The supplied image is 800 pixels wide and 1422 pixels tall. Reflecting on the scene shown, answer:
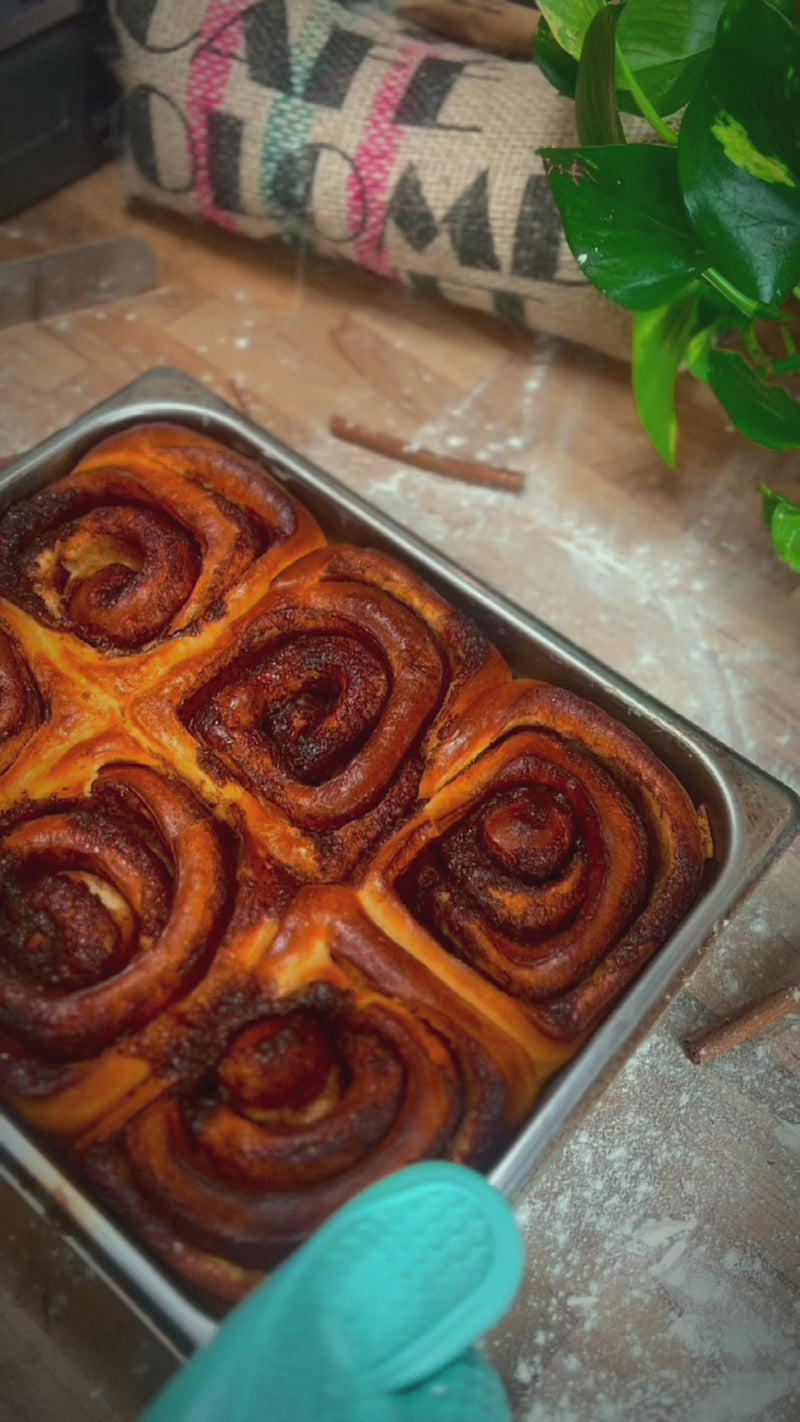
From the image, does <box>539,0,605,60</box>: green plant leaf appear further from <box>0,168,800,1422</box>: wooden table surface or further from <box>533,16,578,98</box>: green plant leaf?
<box>0,168,800,1422</box>: wooden table surface

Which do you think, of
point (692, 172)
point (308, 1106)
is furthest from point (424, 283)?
point (308, 1106)

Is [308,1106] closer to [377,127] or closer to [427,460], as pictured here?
[427,460]

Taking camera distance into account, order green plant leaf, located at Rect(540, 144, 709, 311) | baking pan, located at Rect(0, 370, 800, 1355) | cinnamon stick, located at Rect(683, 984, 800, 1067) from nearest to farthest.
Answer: baking pan, located at Rect(0, 370, 800, 1355) < green plant leaf, located at Rect(540, 144, 709, 311) < cinnamon stick, located at Rect(683, 984, 800, 1067)

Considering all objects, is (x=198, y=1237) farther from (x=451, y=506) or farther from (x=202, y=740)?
(x=451, y=506)

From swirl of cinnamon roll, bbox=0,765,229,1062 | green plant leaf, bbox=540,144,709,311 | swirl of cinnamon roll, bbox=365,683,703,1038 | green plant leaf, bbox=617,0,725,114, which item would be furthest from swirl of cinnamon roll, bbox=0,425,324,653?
green plant leaf, bbox=617,0,725,114

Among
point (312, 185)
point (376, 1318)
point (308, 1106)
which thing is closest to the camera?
point (376, 1318)

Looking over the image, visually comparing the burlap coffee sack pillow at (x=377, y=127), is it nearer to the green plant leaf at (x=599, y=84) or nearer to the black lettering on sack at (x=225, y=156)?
the black lettering on sack at (x=225, y=156)

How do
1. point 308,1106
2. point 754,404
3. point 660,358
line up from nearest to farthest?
point 308,1106, point 754,404, point 660,358

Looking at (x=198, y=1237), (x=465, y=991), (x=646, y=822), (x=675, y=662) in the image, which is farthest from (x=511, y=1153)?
(x=675, y=662)
